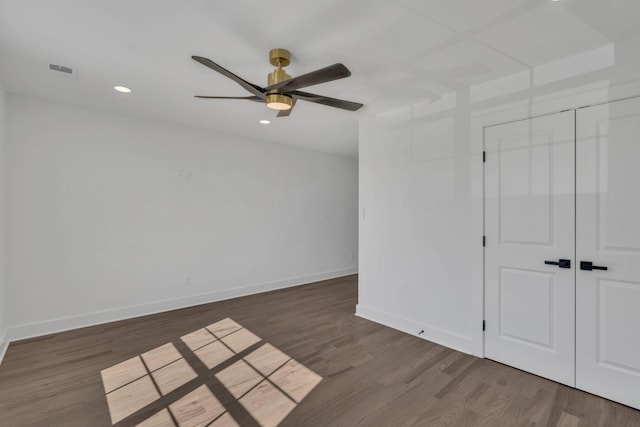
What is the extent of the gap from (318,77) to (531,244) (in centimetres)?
222

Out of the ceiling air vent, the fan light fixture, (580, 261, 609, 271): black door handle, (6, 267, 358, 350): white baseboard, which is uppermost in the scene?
the ceiling air vent

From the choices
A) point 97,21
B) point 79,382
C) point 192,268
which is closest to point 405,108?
point 97,21

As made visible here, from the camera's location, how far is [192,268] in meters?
4.52

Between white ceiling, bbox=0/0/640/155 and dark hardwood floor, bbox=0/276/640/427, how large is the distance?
2.54m

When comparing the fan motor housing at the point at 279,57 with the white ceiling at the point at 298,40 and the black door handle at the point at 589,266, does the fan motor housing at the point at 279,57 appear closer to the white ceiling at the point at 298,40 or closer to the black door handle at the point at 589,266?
the white ceiling at the point at 298,40

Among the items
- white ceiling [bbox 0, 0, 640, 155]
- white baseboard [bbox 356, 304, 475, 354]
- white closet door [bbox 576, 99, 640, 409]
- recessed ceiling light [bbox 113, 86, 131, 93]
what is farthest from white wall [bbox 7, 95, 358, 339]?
white closet door [bbox 576, 99, 640, 409]

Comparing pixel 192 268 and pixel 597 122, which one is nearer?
pixel 597 122

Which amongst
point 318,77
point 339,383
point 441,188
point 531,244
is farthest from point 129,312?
point 531,244

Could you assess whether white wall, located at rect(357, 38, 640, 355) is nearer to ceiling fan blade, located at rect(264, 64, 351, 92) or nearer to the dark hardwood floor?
the dark hardwood floor

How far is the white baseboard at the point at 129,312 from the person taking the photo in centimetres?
336

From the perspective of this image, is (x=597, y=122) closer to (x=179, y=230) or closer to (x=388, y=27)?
(x=388, y=27)

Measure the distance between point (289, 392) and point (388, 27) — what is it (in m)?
2.66

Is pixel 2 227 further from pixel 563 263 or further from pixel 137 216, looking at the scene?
pixel 563 263

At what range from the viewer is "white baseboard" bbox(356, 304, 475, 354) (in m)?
3.01
